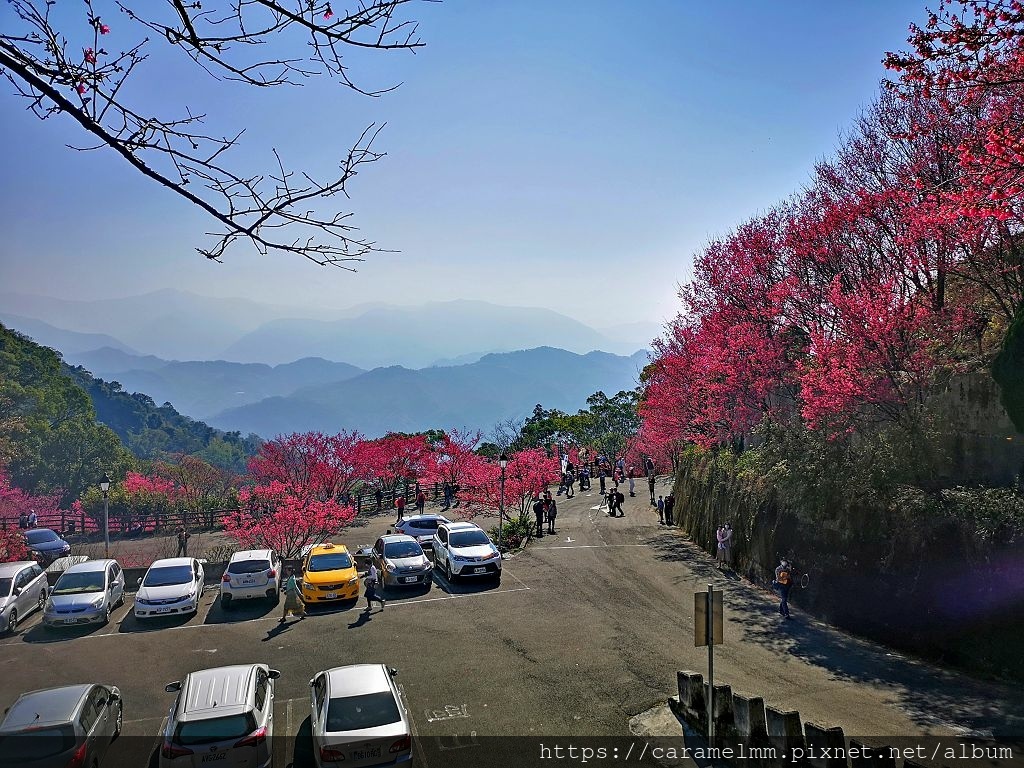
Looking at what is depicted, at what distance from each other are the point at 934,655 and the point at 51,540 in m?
35.1

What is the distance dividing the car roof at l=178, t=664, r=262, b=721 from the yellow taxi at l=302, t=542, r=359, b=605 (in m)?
7.92

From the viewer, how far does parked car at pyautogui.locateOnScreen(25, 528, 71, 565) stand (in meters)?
28.1

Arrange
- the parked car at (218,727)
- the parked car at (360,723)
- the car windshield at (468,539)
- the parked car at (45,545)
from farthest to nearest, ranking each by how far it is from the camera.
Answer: the parked car at (45,545), the car windshield at (468,539), the parked car at (360,723), the parked car at (218,727)

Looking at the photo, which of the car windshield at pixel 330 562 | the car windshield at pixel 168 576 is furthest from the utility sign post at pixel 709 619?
the car windshield at pixel 168 576

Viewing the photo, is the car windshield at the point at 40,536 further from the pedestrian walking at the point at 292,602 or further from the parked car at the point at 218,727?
the parked car at the point at 218,727

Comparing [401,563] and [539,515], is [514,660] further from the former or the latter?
[539,515]

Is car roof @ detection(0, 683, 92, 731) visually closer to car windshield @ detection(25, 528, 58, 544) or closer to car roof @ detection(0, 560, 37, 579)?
car roof @ detection(0, 560, 37, 579)

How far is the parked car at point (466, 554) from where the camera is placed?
19.2 metres

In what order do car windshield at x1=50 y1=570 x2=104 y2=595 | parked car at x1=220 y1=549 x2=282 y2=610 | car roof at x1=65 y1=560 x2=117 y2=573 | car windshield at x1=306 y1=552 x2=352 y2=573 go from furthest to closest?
car windshield at x1=306 y1=552 x2=352 y2=573
parked car at x1=220 y1=549 x2=282 y2=610
car roof at x1=65 y1=560 x2=117 y2=573
car windshield at x1=50 y1=570 x2=104 y2=595

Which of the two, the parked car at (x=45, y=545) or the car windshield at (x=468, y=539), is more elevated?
the car windshield at (x=468, y=539)

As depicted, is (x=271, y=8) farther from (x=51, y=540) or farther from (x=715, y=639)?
(x=51, y=540)

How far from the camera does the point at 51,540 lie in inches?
1193

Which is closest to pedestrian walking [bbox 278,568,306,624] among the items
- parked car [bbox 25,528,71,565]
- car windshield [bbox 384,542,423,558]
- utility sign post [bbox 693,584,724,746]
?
car windshield [bbox 384,542,423,558]

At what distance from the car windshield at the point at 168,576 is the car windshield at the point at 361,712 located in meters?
10.8
